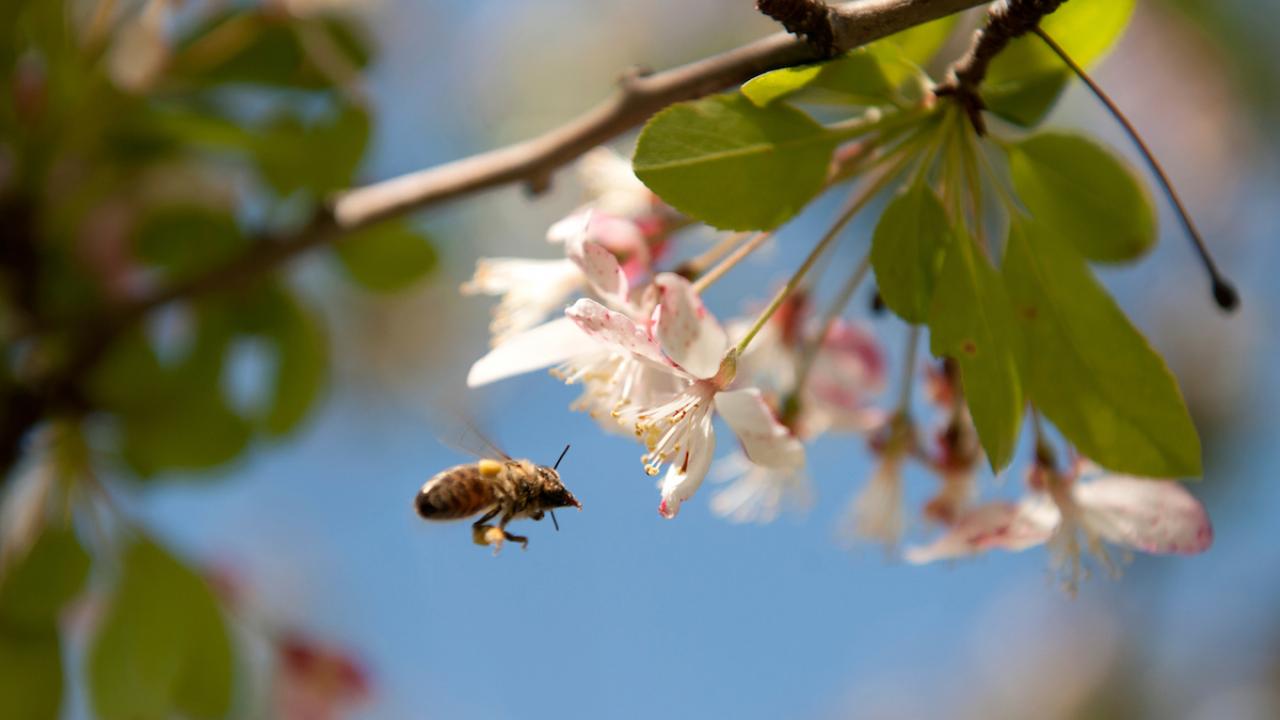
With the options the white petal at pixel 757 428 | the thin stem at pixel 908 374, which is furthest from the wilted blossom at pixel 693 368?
the thin stem at pixel 908 374

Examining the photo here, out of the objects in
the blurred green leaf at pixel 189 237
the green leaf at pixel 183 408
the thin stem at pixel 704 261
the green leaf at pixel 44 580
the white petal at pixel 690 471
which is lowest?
the green leaf at pixel 44 580

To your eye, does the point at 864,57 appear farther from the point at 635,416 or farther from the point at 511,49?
the point at 511,49

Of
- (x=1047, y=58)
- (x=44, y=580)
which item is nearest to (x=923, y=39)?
(x=1047, y=58)

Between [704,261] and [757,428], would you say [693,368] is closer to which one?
[757,428]

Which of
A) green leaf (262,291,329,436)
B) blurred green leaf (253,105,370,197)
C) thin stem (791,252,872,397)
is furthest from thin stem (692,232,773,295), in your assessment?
green leaf (262,291,329,436)

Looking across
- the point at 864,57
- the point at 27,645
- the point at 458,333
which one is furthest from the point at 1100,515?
the point at 458,333

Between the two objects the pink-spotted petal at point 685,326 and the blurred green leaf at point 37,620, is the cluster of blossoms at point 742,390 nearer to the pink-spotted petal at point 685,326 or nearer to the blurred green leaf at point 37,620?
the pink-spotted petal at point 685,326

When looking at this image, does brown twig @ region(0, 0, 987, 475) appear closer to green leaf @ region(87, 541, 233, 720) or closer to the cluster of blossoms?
the cluster of blossoms
